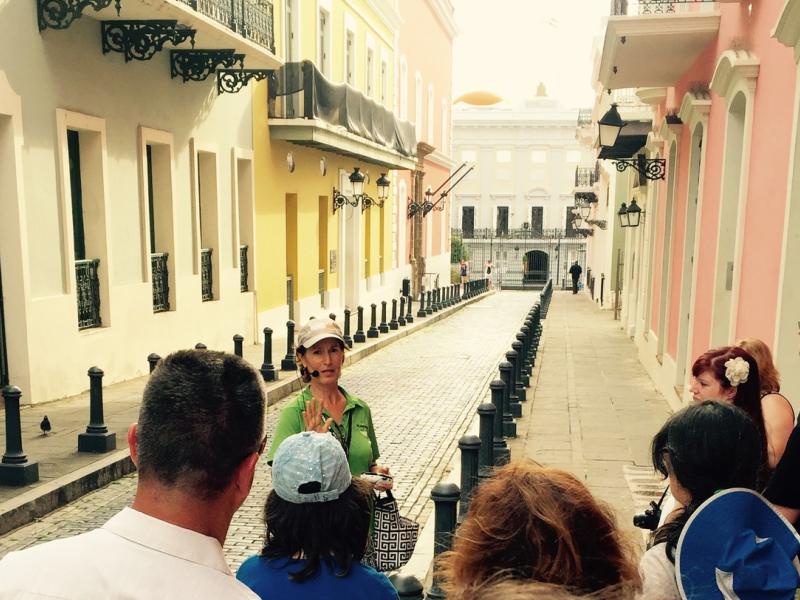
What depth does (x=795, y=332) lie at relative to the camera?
5.52m

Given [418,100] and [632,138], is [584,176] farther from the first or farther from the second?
[632,138]

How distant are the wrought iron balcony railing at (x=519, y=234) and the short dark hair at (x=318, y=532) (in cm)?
6501

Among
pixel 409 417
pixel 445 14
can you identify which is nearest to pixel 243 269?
pixel 409 417

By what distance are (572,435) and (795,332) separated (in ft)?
11.3

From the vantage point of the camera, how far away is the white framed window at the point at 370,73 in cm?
2423

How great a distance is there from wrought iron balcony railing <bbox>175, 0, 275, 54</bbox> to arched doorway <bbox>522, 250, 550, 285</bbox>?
54825 millimetres

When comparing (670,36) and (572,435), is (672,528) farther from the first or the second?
(670,36)

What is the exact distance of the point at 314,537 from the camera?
2.26 m

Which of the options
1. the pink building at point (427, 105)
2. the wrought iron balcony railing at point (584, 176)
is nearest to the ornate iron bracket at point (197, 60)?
the pink building at point (427, 105)

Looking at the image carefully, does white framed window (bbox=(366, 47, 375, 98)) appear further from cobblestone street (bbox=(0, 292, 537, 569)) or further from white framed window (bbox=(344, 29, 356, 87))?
cobblestone street (bbox=(0, 292, 537, 569))

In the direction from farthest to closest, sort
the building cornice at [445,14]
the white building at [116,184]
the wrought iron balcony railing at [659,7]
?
the building cornice at [445,14], the wrought iron balcony railing at [659,7], the white building at [116,184]

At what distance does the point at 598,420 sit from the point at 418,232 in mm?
25422

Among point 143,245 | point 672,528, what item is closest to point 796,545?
point 672,528

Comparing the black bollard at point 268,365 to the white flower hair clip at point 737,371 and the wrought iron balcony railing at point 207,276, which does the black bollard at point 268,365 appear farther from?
the white flower hair clip at point 737,371
